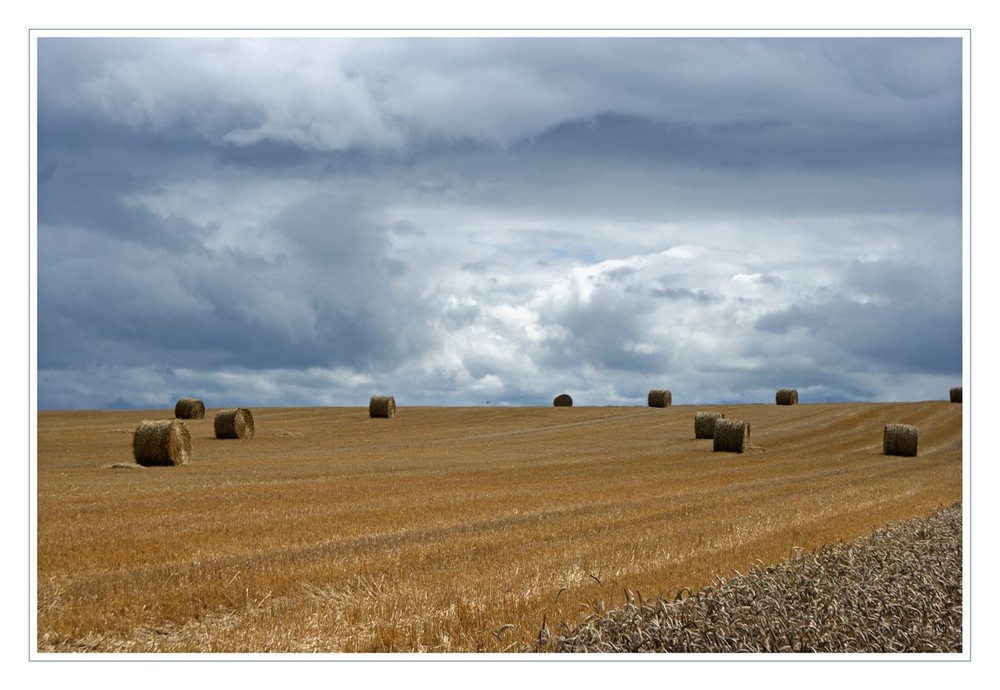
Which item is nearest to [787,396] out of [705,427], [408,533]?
[705,427]

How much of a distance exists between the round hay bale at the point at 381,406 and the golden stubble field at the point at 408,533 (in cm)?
1847

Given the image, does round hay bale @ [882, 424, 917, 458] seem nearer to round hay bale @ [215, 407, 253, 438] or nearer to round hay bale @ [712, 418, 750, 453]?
round hay bale @ [712, 418, 750, 453]

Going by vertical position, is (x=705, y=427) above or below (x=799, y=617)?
below

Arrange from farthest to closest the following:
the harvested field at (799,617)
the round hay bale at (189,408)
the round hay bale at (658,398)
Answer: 1. the round hay bale at (658,398)
2. the round hay bale at (189,408)
3. the harvested field at (799,617)

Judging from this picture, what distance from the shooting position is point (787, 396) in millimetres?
58781

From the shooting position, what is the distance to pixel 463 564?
428 inches

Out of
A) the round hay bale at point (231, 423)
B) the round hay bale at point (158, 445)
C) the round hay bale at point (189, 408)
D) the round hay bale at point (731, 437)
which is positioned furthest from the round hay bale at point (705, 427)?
the round hay bale at point (189, 408)

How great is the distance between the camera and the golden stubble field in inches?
328

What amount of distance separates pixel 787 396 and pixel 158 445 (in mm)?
43537

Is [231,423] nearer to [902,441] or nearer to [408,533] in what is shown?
[408,533]

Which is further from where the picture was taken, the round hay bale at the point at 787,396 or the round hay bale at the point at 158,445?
the round hay bale at the point at 787,396

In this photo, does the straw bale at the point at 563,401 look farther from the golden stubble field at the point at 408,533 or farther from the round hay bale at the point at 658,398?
the golden stubble field at the point at 408,533

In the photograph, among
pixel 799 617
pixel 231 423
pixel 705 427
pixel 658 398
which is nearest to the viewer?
pixel 799 617

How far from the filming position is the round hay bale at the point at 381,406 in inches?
2016
